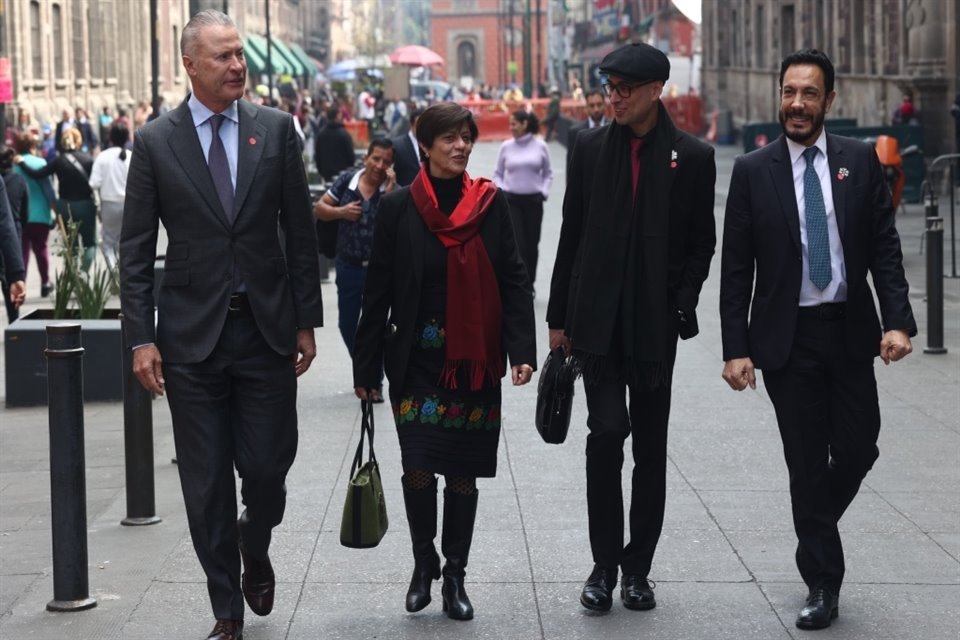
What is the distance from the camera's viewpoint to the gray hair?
17.5 feet

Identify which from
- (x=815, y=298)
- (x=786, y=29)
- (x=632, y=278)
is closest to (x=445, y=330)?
(x=632, y=278)

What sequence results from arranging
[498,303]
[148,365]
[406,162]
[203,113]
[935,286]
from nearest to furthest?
[148,365] → [203,113] → [498,303] → [935,286] → [406,162]

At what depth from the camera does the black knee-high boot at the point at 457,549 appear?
19.1ft

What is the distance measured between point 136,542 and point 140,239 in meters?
1.99

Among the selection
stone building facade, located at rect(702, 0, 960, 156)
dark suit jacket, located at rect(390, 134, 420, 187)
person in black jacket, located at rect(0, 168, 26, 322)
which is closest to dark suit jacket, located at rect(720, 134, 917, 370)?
person in black jacket, located at rect(0, 168, 26, 322)

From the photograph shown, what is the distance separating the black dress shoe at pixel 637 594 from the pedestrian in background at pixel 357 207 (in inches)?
172

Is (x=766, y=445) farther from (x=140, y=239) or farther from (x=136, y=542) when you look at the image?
(x=140, y=239)

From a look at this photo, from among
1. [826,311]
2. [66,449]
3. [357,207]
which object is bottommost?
[66,449]

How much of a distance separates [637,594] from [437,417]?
888 mm

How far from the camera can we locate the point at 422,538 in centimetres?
585

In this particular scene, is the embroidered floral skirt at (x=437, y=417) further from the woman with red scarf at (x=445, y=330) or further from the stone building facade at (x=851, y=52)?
the stone building facade at (x=851, y=52)

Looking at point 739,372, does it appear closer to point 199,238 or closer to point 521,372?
point 521,372

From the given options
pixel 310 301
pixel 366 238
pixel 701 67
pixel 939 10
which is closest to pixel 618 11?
pixel 701 67

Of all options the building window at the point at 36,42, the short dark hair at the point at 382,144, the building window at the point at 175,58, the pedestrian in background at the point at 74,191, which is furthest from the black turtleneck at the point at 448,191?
the building window at the point at 175,58
